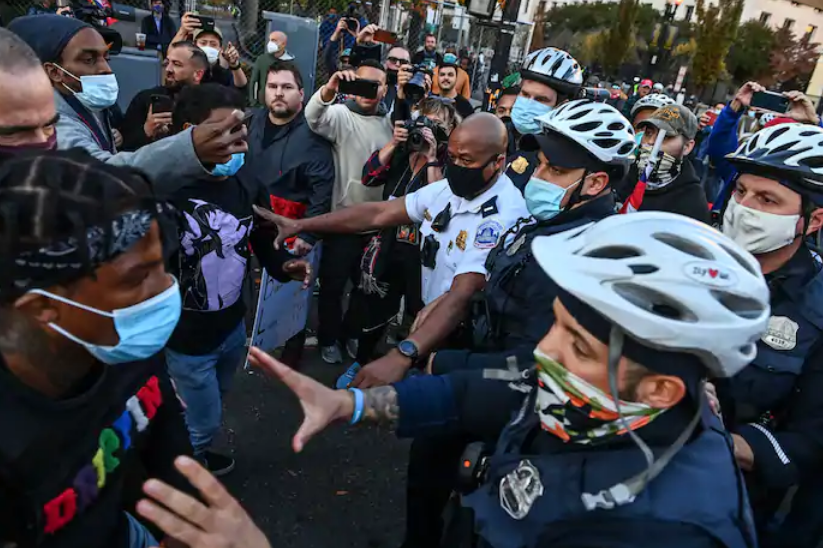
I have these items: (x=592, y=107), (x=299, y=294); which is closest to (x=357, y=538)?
(x=299, y=294)

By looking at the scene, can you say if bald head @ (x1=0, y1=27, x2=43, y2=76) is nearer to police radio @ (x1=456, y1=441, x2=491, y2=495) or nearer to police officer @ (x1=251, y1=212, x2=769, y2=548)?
police officer @ (x1=251, y1=212, x2=769, y2=548)

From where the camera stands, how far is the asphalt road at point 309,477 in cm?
329

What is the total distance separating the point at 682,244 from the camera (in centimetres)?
139

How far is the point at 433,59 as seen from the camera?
33.4 feet

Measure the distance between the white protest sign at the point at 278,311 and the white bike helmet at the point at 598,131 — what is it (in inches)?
79.5

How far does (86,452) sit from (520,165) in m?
3.52

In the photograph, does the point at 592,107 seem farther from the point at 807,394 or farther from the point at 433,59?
the point at 433,59

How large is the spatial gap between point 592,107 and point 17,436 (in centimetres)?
256

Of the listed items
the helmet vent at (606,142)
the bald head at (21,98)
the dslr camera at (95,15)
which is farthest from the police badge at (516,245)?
the dslr camera at (95,15)

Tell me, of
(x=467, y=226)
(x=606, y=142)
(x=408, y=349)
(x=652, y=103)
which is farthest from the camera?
(x=652, y=103)

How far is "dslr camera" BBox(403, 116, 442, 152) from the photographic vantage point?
14.4 ft

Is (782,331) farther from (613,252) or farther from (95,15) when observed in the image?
(95,15)

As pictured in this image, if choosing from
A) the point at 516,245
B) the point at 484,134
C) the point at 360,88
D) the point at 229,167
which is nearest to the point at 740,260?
the point at 516,245

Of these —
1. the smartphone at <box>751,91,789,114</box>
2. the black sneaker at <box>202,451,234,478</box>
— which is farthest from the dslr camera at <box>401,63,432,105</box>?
the smartphone at <box>751,91,789,114</box>
